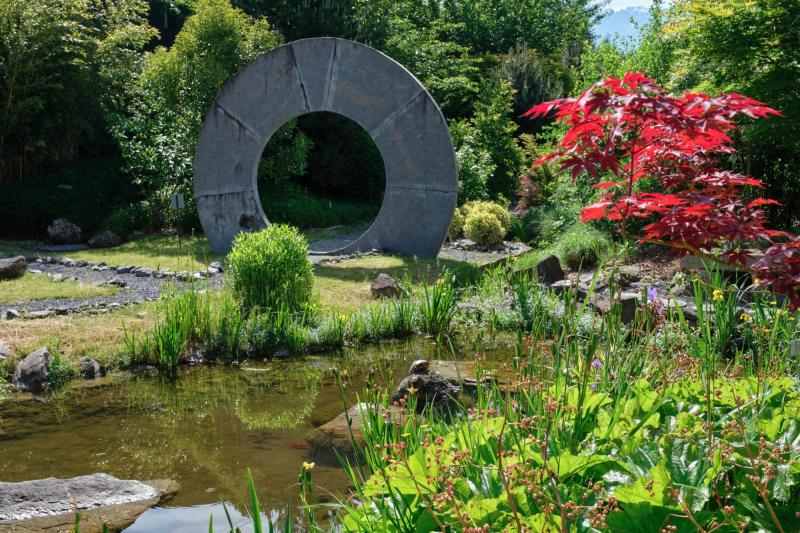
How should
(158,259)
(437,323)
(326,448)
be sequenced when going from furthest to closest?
(158,259) → (437,323) → (326,448)

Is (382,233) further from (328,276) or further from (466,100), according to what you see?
(466,100)

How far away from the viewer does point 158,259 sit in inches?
378

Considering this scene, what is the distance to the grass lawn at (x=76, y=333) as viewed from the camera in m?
5.40

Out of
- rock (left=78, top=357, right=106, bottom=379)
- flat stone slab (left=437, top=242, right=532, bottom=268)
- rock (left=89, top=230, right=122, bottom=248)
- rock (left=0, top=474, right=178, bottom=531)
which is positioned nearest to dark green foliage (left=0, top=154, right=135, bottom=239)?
rock (left=89, top=230, right=122, bottom=248)

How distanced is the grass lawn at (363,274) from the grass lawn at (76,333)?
1699 mm

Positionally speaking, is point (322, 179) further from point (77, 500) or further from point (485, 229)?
point (77, 500)

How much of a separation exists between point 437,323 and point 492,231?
16.1 feet

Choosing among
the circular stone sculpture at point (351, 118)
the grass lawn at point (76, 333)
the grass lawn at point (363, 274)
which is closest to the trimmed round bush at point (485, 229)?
the circular stone sculpture at point (351, 118)

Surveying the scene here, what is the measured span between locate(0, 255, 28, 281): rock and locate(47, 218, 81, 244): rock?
148 inches

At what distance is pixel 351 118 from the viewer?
9.41 metres

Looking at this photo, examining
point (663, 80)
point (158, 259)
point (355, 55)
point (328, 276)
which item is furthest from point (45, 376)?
point (663, 80)

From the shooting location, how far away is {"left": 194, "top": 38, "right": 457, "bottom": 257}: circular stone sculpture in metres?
9.28

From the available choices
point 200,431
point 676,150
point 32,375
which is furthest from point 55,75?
point 676,150

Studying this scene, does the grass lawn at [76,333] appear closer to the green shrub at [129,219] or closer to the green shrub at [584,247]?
the green shrub at [584,247]
